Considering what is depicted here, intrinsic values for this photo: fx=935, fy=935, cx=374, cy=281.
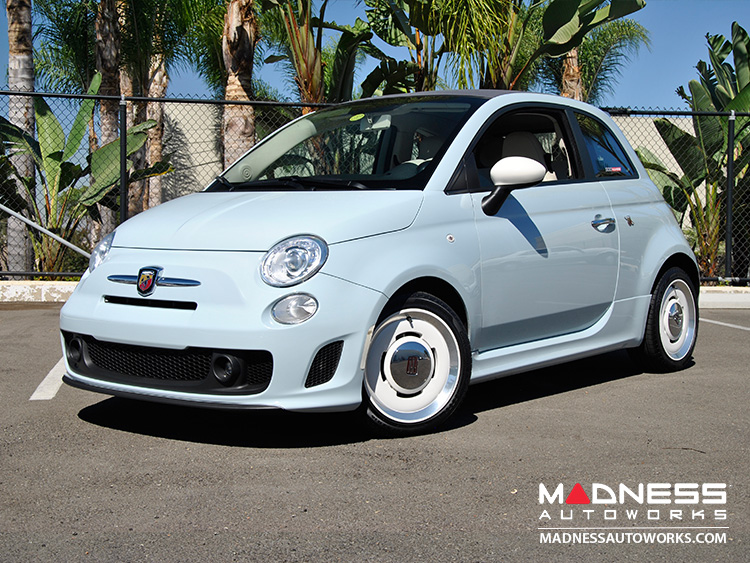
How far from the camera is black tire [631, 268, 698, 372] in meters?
5.88

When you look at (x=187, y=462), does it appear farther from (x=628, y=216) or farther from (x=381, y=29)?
(x=381, y=29)

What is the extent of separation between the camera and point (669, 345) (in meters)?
6.04

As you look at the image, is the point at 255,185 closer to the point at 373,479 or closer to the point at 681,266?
the point at 373,479

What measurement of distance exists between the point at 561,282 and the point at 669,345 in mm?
1358

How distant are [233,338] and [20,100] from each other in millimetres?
8490

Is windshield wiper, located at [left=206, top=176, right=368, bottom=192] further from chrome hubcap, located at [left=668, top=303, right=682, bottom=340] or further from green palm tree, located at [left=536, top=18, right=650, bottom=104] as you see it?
green palm tree, located at [left=536, top=18, right=650, bottom=104]

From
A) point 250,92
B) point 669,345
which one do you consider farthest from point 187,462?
point 250,92

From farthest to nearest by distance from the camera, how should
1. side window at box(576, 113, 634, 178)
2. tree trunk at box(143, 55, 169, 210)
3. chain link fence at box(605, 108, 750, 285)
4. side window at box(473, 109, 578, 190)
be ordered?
tree trunk at box(143, 55, 169, 210)
chain link fence at box(605, 108, 750, 285)
side window at box(576, 113, 634, 178)
side window at box(473, 109, 578, 190)

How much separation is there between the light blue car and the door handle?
0.5 inches

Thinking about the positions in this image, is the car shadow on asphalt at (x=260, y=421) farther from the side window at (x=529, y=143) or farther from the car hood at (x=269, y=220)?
the side window at (x=529, y=143)

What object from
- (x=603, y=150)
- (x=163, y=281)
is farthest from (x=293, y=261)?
(x=603, y=150)

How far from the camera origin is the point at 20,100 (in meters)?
11.2

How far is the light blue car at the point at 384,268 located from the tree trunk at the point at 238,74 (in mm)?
6622

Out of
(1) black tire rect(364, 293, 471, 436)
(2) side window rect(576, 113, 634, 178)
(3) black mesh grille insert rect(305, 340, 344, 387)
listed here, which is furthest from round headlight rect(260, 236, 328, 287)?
(2) side window rect(576, 113, 634, 178)
